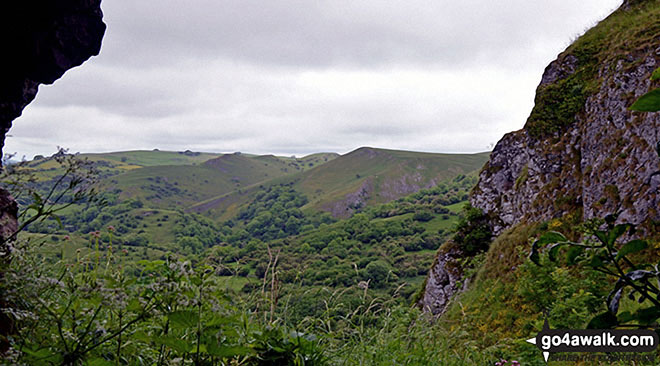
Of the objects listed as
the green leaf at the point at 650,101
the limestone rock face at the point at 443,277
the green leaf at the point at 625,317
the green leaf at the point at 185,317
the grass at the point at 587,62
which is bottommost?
the limestone rock face at the point at 443,277

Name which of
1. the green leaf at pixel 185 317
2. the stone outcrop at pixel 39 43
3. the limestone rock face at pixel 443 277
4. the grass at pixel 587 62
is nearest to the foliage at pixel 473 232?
the limestone rock face at pixel 443 277

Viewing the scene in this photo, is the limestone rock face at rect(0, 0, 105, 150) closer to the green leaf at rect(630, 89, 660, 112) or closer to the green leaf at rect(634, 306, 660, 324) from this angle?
the green leaf at rect(630, 89, 660, 112)

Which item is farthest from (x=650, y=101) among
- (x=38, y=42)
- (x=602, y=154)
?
(x=602, y=154)

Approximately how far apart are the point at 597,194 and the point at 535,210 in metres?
3.87

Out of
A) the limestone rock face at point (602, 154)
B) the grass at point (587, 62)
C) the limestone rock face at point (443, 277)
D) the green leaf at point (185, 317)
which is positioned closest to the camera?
the green leaf at point (185, 317)

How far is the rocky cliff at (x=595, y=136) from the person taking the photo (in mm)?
13312

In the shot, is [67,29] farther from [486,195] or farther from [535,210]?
[486,195]

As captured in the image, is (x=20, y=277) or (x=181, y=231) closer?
(x=20, y=277)

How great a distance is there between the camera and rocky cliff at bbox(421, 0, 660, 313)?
43.7 ft

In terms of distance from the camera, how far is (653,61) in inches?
572

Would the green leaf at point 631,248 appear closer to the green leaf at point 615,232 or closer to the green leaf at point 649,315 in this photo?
the green leaf at point 615,232

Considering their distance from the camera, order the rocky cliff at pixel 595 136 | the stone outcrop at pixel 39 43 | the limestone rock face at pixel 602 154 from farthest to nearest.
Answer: the rocky cliff at pixel 595 136 → the limestone rock face at pixel 602 154 → the stone outcrop at pixel 39 43

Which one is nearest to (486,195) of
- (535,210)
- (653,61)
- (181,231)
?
(535,210)

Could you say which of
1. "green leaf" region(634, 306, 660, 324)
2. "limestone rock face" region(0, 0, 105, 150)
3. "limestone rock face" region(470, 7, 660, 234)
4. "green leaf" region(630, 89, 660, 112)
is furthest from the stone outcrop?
"limestone rock face" region(470, 7, 660, 234)
